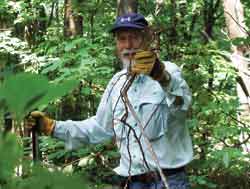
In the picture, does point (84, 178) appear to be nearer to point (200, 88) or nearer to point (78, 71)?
point (78, 71)

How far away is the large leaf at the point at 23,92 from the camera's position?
448mm

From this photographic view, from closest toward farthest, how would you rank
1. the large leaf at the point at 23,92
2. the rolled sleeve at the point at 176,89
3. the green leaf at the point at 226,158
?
1. the large leaf at the point at 23,92
2. the rolled sleeve at the point at 176,89
3. the green leaf at the point at 226,158

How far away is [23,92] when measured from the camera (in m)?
0.45

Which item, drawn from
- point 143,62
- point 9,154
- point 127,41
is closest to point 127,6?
point 127,41

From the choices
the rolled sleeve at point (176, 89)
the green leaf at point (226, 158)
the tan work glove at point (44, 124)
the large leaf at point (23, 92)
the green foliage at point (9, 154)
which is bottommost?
the green leaf at point (226, 158)

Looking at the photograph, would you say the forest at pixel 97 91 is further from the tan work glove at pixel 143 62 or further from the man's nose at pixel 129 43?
the man's nose at pixel 129 43

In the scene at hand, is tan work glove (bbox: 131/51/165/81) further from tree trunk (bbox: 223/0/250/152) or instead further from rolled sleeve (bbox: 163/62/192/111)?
tree trunk (bbox: 223/0/250/152)

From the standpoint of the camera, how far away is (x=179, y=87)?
7.84 feet

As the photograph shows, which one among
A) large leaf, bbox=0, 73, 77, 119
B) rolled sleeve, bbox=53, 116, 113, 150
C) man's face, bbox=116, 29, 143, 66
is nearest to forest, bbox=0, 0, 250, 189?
large leaf, bbox=0, 73, 77, 119

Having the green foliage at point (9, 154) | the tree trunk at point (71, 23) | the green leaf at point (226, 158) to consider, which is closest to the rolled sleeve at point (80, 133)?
the green leaf at point (226, 158)

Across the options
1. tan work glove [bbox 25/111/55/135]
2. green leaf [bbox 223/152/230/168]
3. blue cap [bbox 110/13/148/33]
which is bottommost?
green leaf [bbox 223/152/230/168]

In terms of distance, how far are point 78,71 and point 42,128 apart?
1374mm

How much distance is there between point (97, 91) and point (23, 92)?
4.25 m

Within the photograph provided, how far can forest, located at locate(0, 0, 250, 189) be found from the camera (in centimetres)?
48
